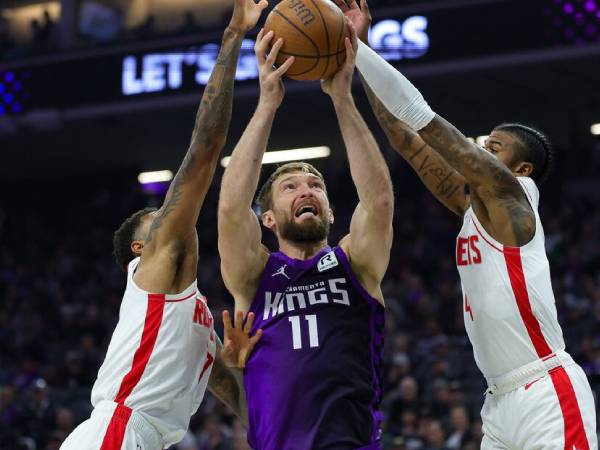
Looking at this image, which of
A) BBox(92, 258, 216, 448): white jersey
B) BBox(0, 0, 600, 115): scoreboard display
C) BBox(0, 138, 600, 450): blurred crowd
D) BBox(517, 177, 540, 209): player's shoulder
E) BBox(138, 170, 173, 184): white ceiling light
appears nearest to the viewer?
BBox(92, 258, 216, 448): white jersey

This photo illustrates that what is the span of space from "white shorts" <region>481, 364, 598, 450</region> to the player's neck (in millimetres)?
1077

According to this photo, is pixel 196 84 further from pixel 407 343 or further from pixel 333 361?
pixel 333 361

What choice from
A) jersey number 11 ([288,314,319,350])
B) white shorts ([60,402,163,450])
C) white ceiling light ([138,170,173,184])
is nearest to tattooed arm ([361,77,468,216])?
jersey number 11 ([288,314,319,350])

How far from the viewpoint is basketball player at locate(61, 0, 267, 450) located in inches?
181

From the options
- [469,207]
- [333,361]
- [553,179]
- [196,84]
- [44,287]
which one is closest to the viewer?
[333,361]

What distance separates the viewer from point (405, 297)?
551 inches

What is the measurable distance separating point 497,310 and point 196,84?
10486 millimetres

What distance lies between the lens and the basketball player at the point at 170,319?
4602 mm

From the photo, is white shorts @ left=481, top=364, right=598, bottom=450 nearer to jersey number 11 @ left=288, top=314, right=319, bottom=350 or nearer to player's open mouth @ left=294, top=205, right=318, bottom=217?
jersey number 11 @ left=288, top=314, right=319, bottom=350

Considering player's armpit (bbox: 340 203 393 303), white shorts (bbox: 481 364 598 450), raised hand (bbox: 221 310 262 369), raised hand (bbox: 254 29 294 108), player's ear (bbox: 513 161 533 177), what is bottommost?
white shorts (bbox: 481 364 598 450)

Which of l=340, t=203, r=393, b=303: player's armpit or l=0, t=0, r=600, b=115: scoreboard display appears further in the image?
l=0, t=0, r=600, b=115: scoreboard display

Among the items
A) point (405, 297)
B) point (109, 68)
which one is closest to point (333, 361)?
point (405, 297)

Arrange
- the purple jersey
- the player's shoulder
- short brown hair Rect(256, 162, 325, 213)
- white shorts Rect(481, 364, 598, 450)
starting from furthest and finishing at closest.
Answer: the player's shoulder, short brown hair Rect(256, 162, 325, 213), white shorts Rect(481, 364, 598, 450), the purple jersey

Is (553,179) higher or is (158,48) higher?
(158,48)
